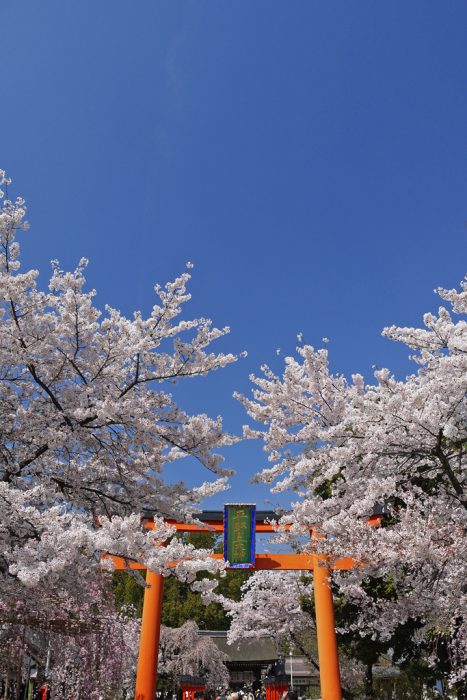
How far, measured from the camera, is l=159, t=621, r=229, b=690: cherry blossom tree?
70.2ft

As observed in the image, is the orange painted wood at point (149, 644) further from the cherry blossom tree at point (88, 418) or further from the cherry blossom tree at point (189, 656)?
the cherry blossom tree at point (189, 656)

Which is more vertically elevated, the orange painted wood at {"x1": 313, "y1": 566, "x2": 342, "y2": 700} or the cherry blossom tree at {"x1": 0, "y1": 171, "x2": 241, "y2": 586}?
the cherry blossom tree at {"x1": 0, "y1": 171, "x2": 241, "y2": 586}

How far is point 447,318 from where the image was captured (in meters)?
7.00

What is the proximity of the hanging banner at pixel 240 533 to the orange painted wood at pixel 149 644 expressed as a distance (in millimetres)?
1977

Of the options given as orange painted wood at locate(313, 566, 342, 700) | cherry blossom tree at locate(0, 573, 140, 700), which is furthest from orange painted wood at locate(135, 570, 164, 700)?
orange painted wood at locate(313, 566, 342, 700)

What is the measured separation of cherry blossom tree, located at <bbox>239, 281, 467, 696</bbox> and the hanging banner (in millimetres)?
4445

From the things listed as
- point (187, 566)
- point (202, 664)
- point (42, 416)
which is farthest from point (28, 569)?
point (202, 664)

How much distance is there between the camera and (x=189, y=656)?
69.9 feet

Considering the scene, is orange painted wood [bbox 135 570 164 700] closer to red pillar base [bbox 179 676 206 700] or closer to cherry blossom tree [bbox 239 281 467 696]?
red pillar base [bbox 179 676 206 700]

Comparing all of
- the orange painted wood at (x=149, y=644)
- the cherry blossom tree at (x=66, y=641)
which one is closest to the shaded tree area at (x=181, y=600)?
the orange painted wood at (x=149, y=644)

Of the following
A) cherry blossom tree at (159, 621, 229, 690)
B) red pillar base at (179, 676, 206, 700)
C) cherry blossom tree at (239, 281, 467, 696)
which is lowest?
red pillar base at (179, 676, 206, 700)

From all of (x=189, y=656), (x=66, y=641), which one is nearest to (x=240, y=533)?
(x=66, y=641)

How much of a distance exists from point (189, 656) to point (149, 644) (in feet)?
33.9

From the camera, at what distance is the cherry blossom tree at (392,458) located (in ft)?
22.1
